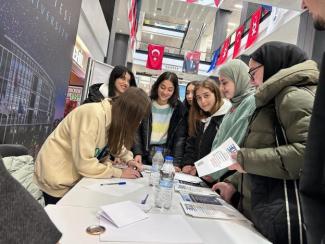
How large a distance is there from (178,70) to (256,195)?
10.6m

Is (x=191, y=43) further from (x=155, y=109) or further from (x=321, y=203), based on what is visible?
(x=321, y=203)

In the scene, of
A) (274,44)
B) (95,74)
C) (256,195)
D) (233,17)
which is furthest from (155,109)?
(233,17)

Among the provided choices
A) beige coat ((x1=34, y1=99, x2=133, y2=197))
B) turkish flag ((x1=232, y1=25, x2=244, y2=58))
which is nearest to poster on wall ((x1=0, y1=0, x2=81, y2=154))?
beige coat ((x1=34, y1=99, x2=133, y2=197))

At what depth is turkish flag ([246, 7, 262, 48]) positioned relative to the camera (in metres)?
6.97

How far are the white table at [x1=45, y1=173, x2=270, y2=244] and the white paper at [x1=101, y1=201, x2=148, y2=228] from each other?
5 cm

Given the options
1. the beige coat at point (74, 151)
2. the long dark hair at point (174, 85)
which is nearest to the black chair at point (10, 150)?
the beige coat at point (74, 151)

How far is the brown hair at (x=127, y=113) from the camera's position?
171 centimetres

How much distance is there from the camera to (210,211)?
135cm

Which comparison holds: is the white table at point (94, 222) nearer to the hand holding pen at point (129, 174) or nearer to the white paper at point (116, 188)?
the white paper at point (116, 188)

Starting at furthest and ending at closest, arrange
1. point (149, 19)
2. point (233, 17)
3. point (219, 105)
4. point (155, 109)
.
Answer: point (149, 19) < point (233, 17) < point (155, 109) < point (219, 105)

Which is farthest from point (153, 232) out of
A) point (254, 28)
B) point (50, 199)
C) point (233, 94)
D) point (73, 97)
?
point (254, 28)

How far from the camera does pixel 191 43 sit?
56.3 feet

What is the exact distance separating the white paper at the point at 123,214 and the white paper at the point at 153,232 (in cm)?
2

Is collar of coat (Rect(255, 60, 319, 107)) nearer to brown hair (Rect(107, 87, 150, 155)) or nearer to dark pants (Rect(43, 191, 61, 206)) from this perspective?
brown hair (Rect(107, 87, 150, 155))
